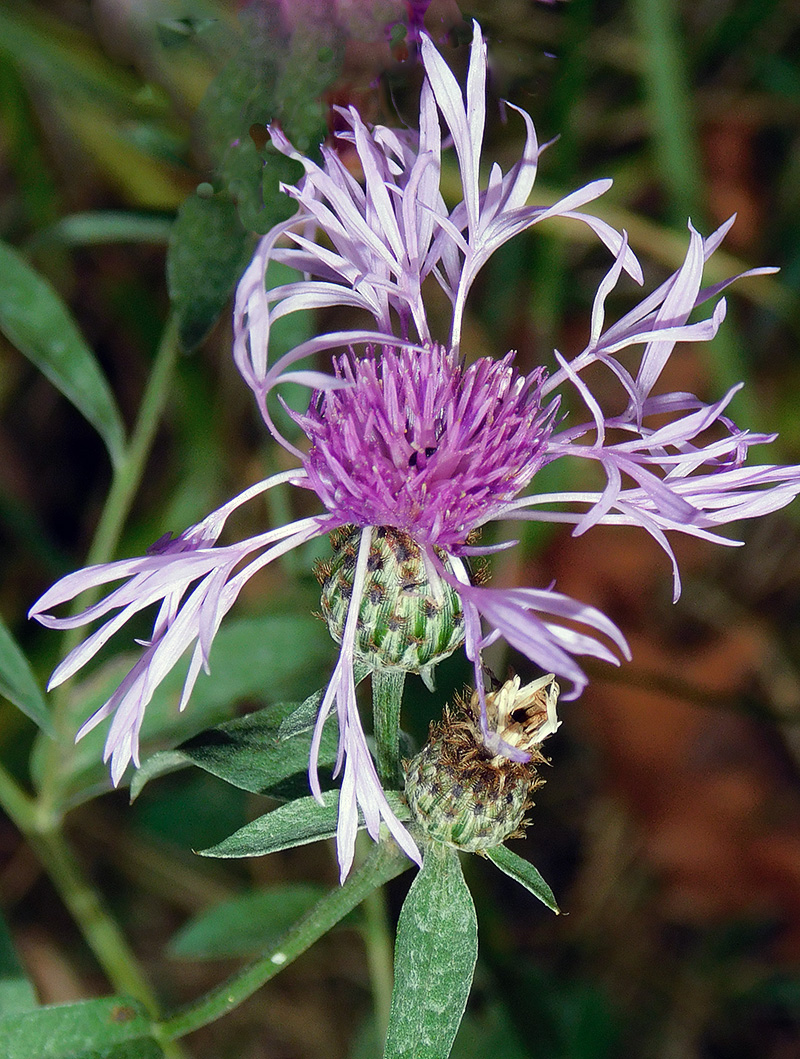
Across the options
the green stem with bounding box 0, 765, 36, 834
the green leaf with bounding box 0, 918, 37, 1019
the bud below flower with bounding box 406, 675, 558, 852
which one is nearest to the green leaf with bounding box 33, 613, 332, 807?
the green stem with bounding box 0, 765, 36, 834

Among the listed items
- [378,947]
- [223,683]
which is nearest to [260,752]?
[223,683]

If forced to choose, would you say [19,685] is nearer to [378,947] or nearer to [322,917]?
[322,917]

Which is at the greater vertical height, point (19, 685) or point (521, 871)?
point (19, 685)

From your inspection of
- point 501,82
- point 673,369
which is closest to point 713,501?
point 501,82

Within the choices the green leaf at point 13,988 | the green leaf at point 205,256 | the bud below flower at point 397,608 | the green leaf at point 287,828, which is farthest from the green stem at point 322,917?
the green leaf at point 205,256

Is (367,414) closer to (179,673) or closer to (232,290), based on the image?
(232,290)

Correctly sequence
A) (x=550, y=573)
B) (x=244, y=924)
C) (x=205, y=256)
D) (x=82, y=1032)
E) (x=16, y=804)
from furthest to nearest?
(x=550, y=573), (x=244, y=924), (x=16, y=804), (x=205, y=256), (x=82, y=1032)

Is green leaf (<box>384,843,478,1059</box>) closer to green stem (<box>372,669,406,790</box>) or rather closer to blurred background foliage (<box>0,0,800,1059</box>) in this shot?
green stem (<box>372,669,406,790</box>)
